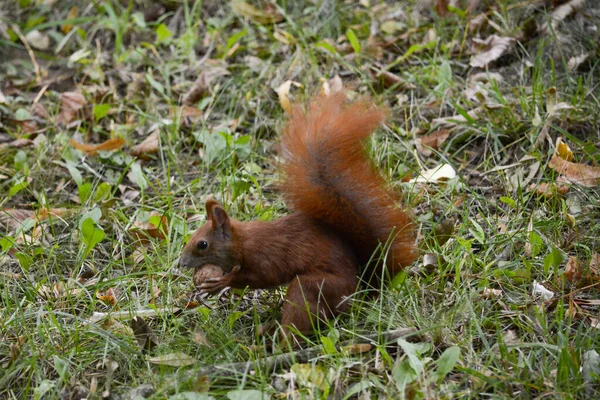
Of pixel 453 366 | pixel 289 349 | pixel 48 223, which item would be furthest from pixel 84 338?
pixel 453 366

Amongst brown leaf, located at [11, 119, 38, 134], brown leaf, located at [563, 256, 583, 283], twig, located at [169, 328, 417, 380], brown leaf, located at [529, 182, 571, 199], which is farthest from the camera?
brown leaf, located at [11, 119, 38, 134]

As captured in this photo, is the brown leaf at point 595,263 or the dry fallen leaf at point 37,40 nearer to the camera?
the brown leaf at point 595,263

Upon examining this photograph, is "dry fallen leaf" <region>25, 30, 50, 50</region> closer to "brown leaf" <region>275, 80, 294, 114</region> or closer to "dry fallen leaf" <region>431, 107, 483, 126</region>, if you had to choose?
"brown leaf" <region>275, 80, 294, 114</region>

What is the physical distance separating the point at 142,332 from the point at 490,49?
103 inches

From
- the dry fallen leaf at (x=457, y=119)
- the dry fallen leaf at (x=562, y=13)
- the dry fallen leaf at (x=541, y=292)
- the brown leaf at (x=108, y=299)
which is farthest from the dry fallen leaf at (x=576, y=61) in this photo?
the brown leaf at (x=108, y=299)

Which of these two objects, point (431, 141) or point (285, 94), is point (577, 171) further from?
point (285, 94)

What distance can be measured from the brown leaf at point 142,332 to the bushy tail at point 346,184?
71 centimetres

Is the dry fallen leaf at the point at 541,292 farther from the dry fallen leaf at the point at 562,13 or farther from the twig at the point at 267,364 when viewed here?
the dry fallen leaf at the point at 562,13

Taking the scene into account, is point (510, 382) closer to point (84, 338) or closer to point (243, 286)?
point (243, 286)

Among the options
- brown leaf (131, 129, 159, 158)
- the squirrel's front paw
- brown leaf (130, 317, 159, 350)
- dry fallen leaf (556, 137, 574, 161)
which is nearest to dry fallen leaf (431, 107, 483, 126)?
dry fallen leaf (556, 137, 574, 161)

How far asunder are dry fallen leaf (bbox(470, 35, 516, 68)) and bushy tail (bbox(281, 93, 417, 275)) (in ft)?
5.17

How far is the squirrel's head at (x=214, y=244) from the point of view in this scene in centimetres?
293

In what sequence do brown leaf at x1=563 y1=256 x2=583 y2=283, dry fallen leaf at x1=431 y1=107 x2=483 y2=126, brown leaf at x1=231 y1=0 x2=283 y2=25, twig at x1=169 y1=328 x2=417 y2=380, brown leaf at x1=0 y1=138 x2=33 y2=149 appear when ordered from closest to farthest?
twig at x1=169 y1=328 x2=417 y2=380, brown leaf at x1=563 y1=256 x2=583 y2=283, dry fallen leaf at x1=431 y1=107 x2=483 y2=126, brown leaf at x1=0 y1=138 x2=33 y2=149, brown leaf at x1=231 y1=0 x2=283 y2=25

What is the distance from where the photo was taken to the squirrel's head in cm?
293
